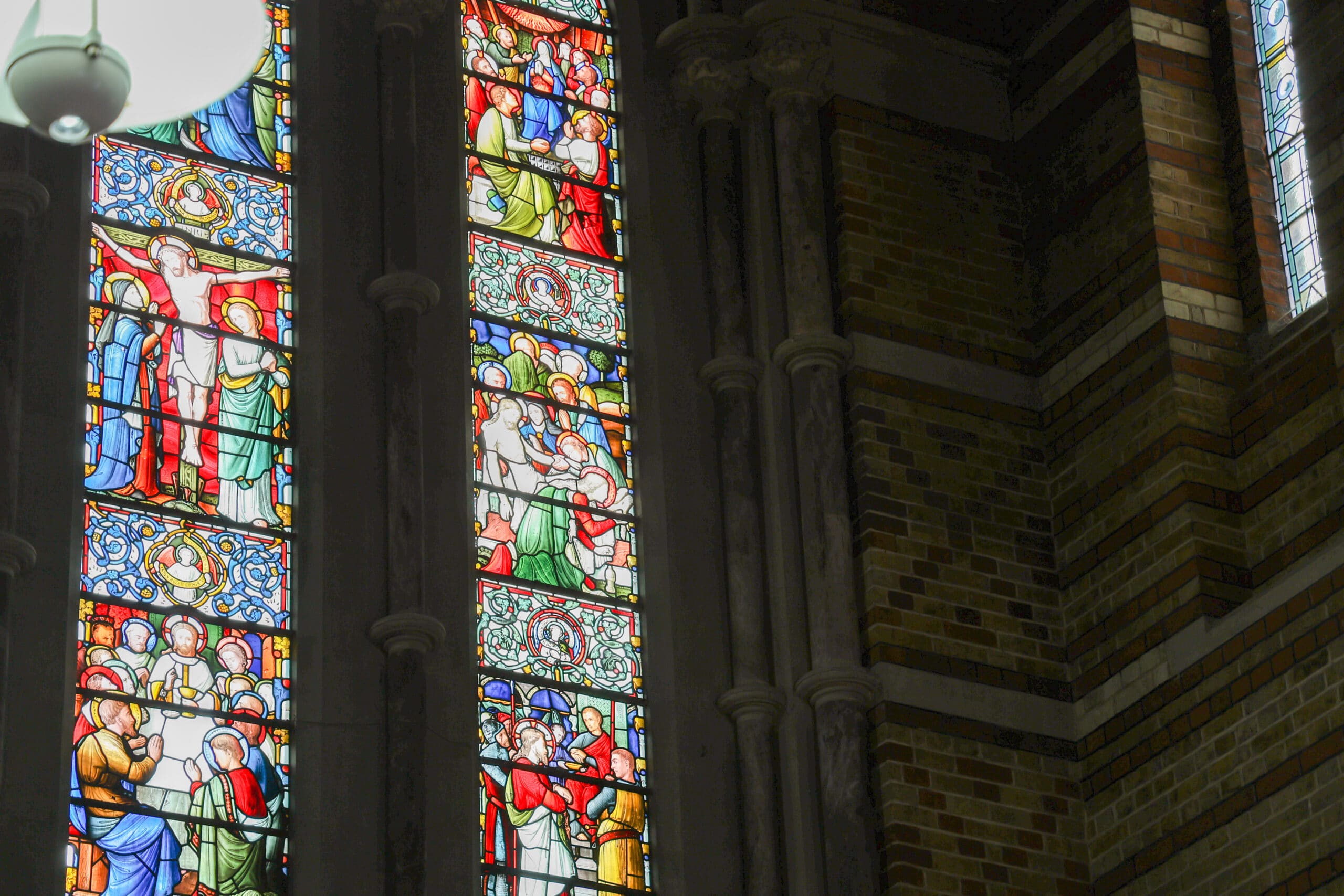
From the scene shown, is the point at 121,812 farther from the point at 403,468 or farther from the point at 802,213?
the point at 802,213

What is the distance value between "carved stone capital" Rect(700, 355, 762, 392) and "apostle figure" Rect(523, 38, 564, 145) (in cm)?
124

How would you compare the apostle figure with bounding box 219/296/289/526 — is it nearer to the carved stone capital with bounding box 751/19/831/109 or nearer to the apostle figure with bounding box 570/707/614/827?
the apostle figure with bounding box 570/707/614/827

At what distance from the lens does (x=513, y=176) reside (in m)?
10.4

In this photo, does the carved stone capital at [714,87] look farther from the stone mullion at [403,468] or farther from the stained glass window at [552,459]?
the stone mullion at [403,468]

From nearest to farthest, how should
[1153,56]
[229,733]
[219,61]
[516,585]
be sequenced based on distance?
[219,61] < [229,733] < [516,585] < [1153,56]

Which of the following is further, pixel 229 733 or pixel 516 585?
pixel 516 585

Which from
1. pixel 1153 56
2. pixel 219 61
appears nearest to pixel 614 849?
pixel 1153 56

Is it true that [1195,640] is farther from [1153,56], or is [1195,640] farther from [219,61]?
[219,61]

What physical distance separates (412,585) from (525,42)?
2.74m

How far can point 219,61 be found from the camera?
15.3 ft

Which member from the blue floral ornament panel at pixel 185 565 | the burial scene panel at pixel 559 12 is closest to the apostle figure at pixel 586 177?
the burial scene panel at pixel 559 12

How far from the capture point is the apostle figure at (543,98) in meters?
10.6

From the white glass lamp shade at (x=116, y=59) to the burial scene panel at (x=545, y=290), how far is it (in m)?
5.26

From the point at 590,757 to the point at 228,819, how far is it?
1.31 metres
